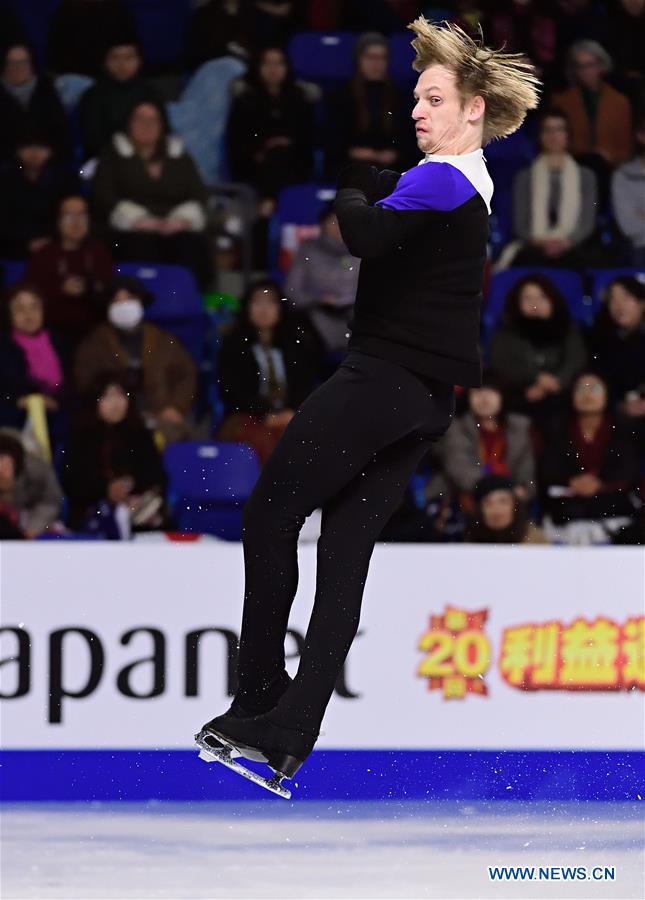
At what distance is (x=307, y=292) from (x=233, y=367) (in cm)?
68

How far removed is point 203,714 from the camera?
6.59 meters

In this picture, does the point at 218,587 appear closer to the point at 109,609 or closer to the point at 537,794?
the point at 109,609

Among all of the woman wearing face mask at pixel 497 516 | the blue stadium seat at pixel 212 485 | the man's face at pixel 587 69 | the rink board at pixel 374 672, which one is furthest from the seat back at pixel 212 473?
the man's face at pixel 587 69

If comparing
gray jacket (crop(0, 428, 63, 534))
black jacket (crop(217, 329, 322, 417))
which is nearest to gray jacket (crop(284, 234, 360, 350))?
black jacket (crop(217, 329, 322, 417))

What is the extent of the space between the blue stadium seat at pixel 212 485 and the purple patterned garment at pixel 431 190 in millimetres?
3709

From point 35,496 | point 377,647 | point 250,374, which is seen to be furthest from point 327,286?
point 377,647

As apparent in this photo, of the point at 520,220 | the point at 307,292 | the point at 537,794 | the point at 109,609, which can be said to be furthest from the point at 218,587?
the point at 520,220

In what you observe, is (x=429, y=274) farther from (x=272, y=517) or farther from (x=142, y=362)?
(x=142, y=362)

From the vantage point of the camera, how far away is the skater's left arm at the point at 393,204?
4.13 meters

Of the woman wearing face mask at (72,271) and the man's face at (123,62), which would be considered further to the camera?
the man's face at (123,62)

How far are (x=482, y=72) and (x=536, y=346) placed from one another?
4.49m

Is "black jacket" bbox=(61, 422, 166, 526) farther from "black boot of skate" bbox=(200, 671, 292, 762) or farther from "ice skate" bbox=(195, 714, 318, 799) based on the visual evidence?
"ice skate" bbox=(195, 714, 318, 799)

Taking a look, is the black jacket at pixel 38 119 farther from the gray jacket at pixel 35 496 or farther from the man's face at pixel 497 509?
the man's face at pixel 497 509

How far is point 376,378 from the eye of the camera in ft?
14.2
